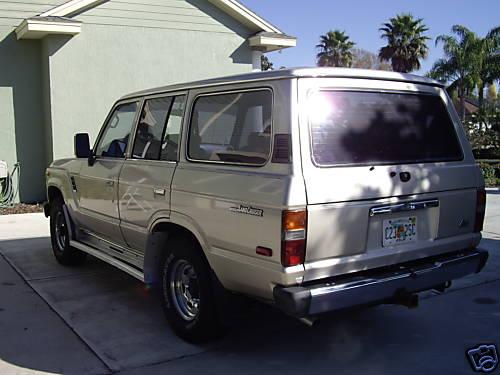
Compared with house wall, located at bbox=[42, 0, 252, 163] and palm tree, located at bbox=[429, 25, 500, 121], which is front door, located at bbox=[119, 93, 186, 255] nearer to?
house wall, located at bbox=[42, 0, 252, 163]

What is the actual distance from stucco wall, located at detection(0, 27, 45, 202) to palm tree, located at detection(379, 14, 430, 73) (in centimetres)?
3346

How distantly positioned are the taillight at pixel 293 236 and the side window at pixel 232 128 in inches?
19.0

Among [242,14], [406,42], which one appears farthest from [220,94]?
[406,42]

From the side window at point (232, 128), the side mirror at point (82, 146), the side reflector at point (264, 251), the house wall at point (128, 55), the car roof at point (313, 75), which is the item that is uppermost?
the house wall at point (128, 55)

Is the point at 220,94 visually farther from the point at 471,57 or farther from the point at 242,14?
the point at 471,57

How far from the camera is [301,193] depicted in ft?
11.0

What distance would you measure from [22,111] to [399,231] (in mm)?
9736

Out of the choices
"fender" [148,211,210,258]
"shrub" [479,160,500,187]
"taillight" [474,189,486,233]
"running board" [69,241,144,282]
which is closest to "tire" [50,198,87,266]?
"running board" [69,241,144,282]

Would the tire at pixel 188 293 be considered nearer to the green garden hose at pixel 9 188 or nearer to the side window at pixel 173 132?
the side window at pixel 173 132

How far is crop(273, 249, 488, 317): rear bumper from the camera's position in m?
3.36

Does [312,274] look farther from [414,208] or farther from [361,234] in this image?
[414,208]

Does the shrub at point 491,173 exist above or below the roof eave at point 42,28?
below

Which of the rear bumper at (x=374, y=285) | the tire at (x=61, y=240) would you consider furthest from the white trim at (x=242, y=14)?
the rear bumper at (x=374, y=285)

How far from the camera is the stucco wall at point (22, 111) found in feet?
36.9
